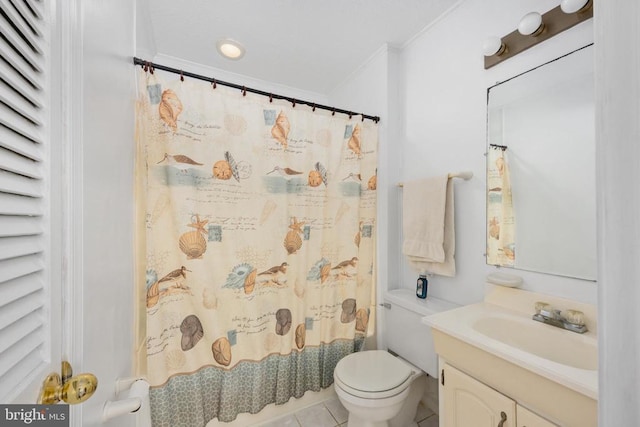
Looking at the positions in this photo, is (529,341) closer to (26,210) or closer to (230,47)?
(26,210)

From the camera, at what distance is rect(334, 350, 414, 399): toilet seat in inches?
51.5

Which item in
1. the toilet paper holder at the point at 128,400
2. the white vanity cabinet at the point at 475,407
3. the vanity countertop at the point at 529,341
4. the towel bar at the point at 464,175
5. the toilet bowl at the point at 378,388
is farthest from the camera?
the towel bar at the point at 464,175

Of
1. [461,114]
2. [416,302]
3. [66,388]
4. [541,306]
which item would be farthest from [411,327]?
[66,388]

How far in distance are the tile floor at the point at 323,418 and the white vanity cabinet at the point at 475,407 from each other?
590mm

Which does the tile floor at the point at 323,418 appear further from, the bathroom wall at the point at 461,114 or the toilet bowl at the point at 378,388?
the bathroom wall at the point at 461,114

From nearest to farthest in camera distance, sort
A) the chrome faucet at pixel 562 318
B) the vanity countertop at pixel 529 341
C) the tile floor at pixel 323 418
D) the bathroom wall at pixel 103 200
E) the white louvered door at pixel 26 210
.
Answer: the white louvered door at pixel 26 210
the bathroom wall at pixel 103 200
the vanity countertop at pixel 529 341
the chrome faucet at pixel 562 318
the tile floor at pixel 323 418

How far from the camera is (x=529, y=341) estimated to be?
1113mm

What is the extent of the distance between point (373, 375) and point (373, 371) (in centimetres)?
4

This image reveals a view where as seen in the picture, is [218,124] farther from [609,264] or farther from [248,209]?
[609,264]

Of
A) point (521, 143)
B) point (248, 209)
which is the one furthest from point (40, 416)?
point (521, 143)

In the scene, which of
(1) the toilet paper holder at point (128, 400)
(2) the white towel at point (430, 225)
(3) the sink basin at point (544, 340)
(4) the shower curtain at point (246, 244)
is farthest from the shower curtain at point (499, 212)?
(1) the toilet paper holder at point (128, 400)

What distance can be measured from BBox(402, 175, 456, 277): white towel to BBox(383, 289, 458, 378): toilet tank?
0.67 ft

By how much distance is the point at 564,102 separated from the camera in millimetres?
1154

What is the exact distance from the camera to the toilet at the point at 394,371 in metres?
1.30
